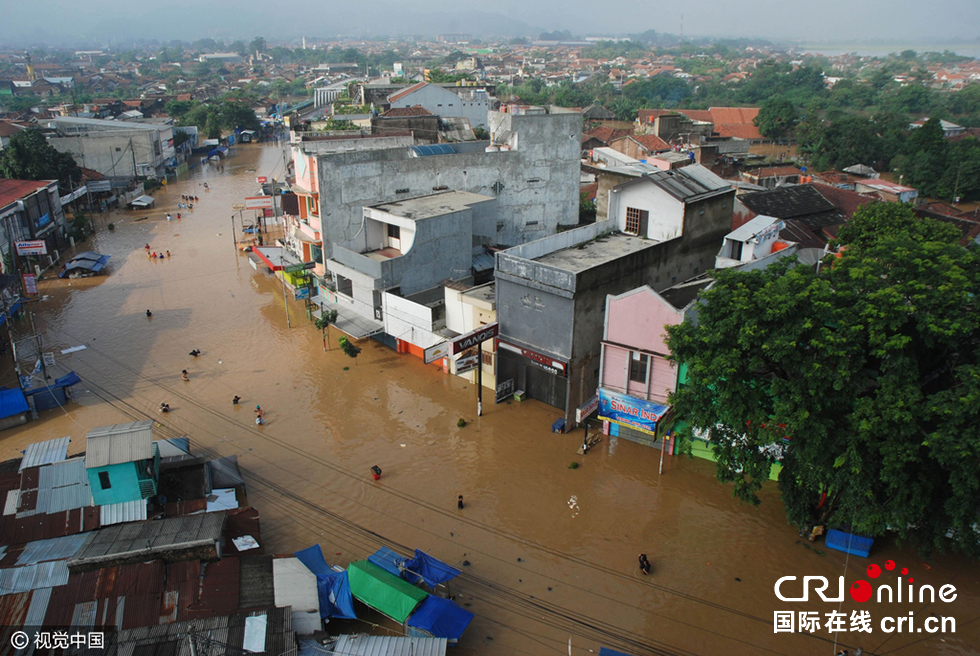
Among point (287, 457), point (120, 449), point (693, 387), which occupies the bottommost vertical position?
point (287, 457)

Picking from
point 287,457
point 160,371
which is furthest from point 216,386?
point 287,457

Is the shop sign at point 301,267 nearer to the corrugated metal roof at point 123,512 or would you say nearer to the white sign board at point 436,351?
the white sign board at point 436,351

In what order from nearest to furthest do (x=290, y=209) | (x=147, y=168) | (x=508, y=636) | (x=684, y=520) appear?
(x=508, y=636) < (x=684, y=520) < (x=290, y=209) < (x=147, y=168)

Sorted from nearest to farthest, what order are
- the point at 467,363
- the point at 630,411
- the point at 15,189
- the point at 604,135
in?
1. the point at 630,411
2. the point at 467,363
3. the point at 15,189
4. the point at 604,135

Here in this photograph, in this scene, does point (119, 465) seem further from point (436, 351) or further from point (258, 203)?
point (258, 203)

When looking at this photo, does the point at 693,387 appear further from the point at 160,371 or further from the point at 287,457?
the point at 160,371

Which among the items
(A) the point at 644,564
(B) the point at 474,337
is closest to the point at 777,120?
(B) the point at 474,337

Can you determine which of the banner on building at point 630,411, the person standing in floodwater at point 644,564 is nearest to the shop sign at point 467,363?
the banner on building at point 630,411
